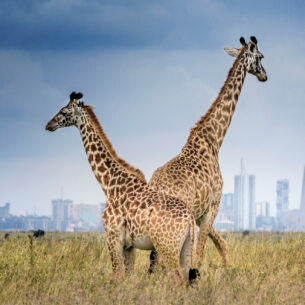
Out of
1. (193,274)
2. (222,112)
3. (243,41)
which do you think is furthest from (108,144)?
(243,41)

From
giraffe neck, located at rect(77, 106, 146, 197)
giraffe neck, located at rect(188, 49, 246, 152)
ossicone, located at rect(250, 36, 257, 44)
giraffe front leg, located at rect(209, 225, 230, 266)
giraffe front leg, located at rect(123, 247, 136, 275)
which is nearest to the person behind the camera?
giraffe front leg, located at rect(123, 247, 136, 275)

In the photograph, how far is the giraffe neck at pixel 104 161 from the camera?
1179cm

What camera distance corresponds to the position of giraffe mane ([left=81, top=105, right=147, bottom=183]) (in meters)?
11.8

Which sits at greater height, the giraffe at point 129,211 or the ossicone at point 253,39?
the ossicone at point 253,39

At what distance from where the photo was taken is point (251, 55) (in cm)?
1492

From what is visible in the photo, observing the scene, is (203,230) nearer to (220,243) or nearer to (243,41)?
(220,243)

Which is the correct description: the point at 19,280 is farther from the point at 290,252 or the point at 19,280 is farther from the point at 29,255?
the point at 290,252

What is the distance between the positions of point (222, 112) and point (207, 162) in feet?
4.56

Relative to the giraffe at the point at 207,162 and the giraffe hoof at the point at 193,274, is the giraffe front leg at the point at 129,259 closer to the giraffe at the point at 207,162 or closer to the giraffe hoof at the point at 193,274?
the giraffe at the point at 207,162

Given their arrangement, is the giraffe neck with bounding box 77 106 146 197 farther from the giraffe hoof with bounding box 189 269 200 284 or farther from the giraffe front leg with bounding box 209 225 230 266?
the giraffe front leg with bounding box 209 225 230 266

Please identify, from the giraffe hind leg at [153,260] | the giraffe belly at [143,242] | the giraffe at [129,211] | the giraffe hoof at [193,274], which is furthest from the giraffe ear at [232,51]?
the giraffe hoof at [193,274]

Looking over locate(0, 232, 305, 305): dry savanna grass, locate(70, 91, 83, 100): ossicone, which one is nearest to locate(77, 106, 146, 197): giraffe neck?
locate(70, 91, 83, 100): ossicone

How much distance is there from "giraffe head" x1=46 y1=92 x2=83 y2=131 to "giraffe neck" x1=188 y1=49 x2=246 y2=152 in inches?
82.6

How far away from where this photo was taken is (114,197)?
11.6 m
